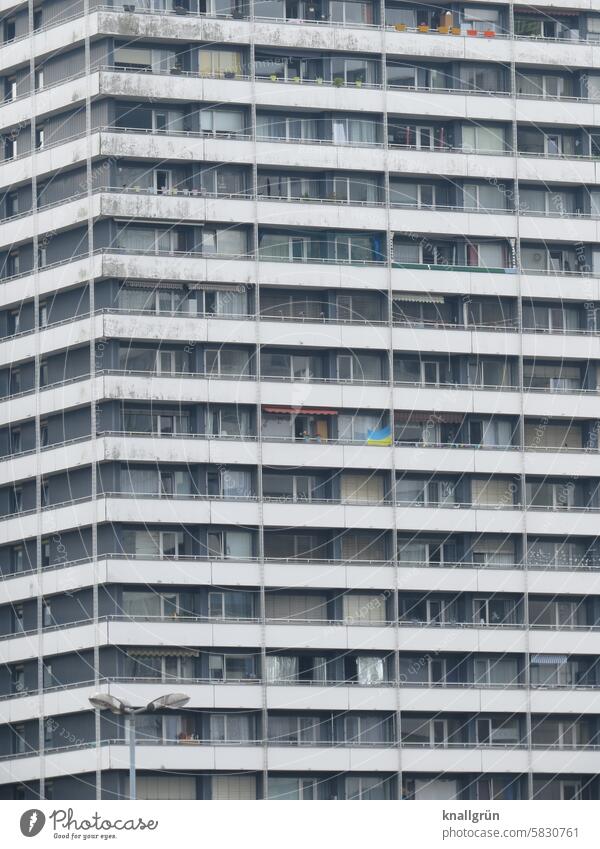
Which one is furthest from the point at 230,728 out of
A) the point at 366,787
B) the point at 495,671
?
the point at 495,671

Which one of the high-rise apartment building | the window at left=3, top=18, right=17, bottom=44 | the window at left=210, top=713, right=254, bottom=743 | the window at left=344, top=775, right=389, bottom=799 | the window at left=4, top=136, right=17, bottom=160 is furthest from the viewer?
the window at left=3, top=18, right=17, bottom=44

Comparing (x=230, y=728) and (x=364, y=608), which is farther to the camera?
(x=364, y=608)

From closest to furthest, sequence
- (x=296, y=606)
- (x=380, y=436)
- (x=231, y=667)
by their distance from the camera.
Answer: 1. (x=231, y=667)
2. (x=296, y=606)
3. (x=380, y=436)

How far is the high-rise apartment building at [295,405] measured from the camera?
433 ft

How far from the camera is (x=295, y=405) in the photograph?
135 m

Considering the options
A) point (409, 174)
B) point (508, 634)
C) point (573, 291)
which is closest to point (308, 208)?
Answer: point (409, 174)

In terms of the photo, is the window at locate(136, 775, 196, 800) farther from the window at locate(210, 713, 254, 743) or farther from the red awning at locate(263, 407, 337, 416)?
the red awning at locate(263, 407, 337, 416)

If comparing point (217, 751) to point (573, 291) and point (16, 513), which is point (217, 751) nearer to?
point (16, 513)

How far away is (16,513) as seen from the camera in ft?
451

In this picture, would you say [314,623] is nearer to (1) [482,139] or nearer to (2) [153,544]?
(2) [153,544]

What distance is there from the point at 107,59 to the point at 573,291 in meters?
27.4

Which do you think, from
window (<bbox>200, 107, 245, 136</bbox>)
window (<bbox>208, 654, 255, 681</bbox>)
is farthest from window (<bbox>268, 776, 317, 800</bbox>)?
window (<bbox>200, 107, 245, 136</bbox>)

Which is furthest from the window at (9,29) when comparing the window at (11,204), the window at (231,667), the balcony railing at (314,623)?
the window at (231,667)

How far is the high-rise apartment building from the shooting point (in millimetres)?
132000
